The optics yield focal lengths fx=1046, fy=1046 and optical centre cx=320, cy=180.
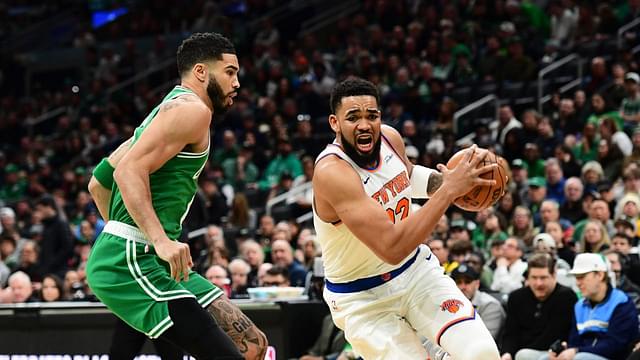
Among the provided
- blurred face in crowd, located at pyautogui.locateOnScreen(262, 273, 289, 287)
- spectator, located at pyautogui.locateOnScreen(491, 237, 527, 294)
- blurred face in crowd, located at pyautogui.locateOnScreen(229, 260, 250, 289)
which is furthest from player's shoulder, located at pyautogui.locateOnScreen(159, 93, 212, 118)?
blurred face in crowd, located at pyautogui.locateOnScreen(229, 260, 250, 289)

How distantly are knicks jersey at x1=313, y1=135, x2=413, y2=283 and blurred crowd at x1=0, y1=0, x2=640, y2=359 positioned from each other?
11.5ft

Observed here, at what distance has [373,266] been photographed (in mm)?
A: 5633

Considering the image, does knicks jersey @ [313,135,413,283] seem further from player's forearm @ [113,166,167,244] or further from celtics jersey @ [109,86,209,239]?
player's forearm @ [113,166,167,244]

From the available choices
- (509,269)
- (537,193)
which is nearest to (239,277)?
(509,269)

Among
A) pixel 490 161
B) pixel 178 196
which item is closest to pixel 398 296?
pixel 490 161

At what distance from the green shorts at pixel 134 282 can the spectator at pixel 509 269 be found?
5689 mm

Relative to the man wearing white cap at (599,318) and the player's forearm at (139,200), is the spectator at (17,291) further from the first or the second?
the player's forearm at (139,200)

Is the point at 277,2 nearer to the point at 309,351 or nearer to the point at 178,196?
the point at 309,351

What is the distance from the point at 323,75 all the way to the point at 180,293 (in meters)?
14.7

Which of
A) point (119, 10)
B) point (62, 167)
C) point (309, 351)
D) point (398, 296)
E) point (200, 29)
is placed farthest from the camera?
point (119, 10)

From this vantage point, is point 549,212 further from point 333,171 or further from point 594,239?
point 333,171

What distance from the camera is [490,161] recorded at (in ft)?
17.0

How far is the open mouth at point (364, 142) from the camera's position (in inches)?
216

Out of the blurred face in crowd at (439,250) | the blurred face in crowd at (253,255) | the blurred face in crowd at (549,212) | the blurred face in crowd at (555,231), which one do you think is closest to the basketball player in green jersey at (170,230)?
the blurred face in crowd at (439,250)
